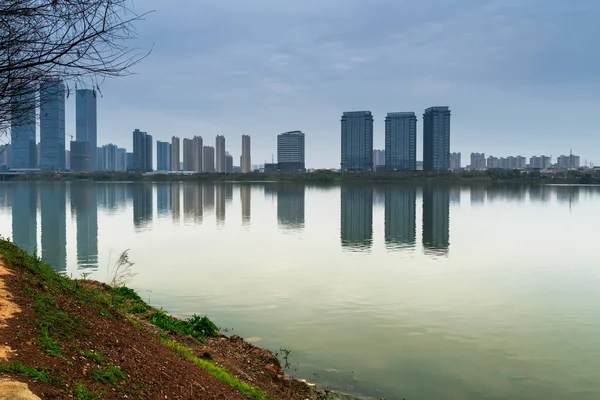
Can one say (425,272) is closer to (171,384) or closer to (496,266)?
(496,266)

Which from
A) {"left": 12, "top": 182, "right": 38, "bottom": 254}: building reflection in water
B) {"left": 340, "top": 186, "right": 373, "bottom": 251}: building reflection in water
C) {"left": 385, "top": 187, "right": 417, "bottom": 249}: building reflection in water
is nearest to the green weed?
{"left": 12, "top": 182, "right": 38, "bottom": 254}: building reflection in water

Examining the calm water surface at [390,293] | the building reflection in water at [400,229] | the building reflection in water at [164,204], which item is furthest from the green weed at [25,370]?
the building reflection in water at [164,204]

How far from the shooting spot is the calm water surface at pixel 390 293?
43.8 feet

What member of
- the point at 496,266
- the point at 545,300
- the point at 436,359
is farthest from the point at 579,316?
the point at 496,266

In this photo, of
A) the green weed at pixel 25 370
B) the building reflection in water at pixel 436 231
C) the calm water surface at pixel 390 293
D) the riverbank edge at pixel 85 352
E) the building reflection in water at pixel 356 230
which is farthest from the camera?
the building reflection in water at pixel 356 230

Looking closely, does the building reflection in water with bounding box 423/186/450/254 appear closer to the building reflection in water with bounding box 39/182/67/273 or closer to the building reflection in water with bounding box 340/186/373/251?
the building reflection in water with bounding box 340/186/373/251

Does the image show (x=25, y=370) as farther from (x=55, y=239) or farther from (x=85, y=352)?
(x=55, y=239)

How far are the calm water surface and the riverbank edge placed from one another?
5.22 feet

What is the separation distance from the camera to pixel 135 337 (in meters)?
9.79

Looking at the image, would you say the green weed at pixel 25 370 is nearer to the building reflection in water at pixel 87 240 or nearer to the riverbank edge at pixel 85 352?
the riverbank edge at pixel 85 352

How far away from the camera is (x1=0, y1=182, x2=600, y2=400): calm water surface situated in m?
13.4

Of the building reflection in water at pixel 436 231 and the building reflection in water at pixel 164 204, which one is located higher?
the building reflection in water at pixel 164 204

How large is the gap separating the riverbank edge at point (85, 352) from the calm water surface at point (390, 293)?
1.59 metres

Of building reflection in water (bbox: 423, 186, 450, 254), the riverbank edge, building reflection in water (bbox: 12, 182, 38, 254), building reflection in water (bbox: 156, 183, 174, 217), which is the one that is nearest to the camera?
the riverbank edge
